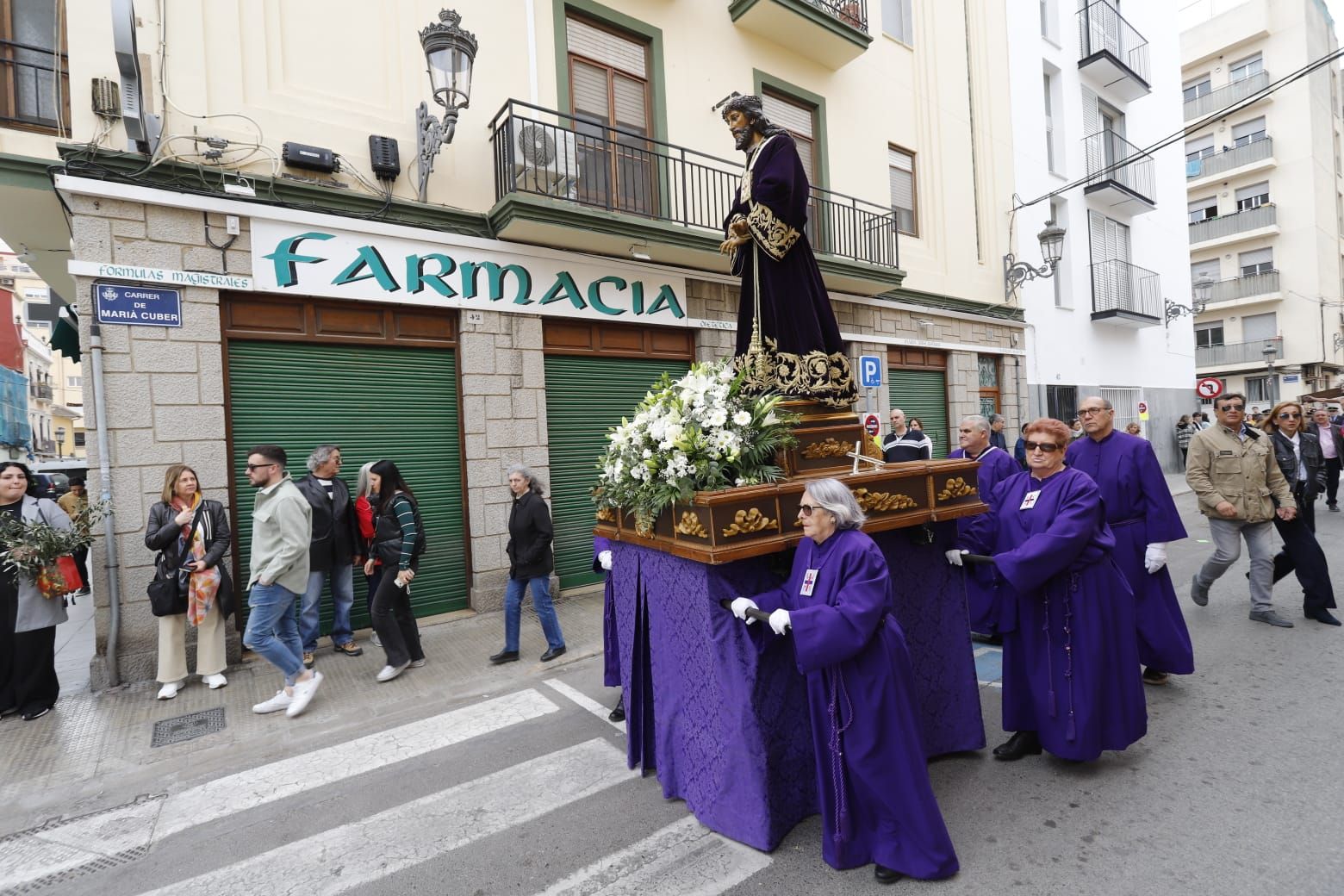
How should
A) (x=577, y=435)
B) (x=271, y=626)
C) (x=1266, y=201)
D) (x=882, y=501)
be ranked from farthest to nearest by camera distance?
1. (x=1266, y=201)
2. (x=577, y=435)
3. (x=271, y=626)
4. (x=882, y=501)

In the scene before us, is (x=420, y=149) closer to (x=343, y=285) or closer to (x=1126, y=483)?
(x=343, y=285)

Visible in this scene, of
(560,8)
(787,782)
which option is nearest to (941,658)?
(787,782)

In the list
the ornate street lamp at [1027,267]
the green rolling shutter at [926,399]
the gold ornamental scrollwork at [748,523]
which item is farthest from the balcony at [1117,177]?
the gold ornamental scrollwork at [748,523]

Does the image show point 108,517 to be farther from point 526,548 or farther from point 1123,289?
point 1123,289

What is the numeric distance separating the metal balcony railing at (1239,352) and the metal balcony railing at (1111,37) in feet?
53.4

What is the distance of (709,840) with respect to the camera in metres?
3.03

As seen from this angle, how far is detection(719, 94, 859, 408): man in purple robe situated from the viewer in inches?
139

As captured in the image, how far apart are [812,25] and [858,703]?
10.8 m

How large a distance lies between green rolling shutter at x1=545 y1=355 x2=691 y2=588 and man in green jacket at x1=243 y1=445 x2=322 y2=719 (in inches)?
135

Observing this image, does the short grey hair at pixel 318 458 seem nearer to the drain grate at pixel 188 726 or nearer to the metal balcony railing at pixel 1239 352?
the drain grate at pixel 188 726

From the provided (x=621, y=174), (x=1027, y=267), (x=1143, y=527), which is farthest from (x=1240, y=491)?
(x=1027, y=267)

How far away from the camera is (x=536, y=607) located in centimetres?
575

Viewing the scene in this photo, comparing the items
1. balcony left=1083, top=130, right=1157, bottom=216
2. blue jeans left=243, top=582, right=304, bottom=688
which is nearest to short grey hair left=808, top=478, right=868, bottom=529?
blue jeans left=243, top=582, right=304, bottom=688

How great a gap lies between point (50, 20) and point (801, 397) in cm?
762
